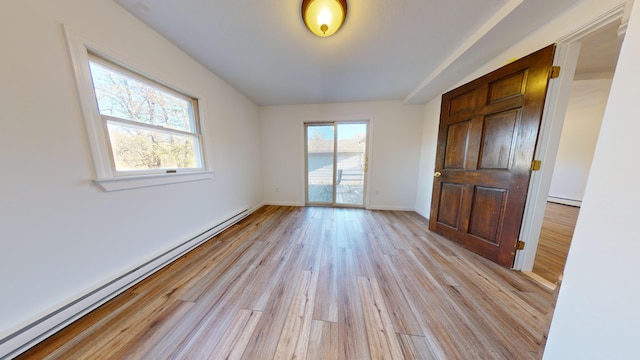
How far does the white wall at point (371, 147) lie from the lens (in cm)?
337

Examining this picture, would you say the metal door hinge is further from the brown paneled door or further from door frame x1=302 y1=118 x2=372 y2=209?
door frame x1=302 y1=118 x2=372 y2=209

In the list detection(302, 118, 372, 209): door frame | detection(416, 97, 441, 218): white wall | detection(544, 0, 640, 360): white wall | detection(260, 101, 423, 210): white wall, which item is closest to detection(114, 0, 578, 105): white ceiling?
detection(416, 97, 441, 218): white wall

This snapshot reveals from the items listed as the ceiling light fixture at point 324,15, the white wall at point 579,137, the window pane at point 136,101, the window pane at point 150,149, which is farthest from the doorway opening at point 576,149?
the window pane at point 136,101

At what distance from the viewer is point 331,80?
2555mm

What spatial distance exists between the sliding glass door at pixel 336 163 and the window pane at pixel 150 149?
2.14m

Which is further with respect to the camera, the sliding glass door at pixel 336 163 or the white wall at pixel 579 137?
the sliding glass door at pixel 336 163

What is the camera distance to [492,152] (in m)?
1.83

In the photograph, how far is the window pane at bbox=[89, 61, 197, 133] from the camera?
4.36ft

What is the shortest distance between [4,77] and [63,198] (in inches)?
27.4

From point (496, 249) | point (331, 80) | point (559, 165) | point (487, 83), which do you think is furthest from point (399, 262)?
point (559, 165)

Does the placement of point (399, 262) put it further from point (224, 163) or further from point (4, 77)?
point (4, 77)

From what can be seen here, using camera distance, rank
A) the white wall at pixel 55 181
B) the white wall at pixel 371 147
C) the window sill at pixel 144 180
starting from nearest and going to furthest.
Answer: the white wall at pixel 55 181, the window sill at pixel 144 180, the white wall at pixel 371 147

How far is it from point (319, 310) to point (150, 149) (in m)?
2.13

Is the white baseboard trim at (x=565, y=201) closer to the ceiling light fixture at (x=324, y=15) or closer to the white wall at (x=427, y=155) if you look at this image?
the white wall at (x=427, y=155)
